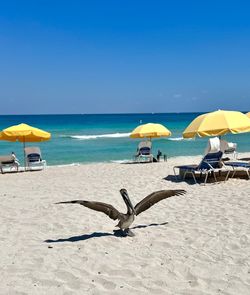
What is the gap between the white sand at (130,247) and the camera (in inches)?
156

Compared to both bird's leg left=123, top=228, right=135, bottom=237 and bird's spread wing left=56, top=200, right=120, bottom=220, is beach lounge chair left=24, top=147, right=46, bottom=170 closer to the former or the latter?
bird's leg left=123, top=228, right=135, bottom=237

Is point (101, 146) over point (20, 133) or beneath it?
beneath

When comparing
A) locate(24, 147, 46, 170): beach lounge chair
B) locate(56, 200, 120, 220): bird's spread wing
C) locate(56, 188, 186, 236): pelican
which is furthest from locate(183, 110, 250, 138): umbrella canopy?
locate(24, 147, 46, 170): beach lounge chair

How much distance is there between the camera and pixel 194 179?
10312 mm

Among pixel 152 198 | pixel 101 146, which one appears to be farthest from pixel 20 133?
pixel 101 146

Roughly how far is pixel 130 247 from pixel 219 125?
593cm

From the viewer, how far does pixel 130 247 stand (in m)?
5.10

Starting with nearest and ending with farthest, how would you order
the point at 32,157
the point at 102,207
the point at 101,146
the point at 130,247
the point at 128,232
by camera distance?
the point at 130,247
the point at 102,207
the point at 128,232
the point at 32,157
the point at 101,146

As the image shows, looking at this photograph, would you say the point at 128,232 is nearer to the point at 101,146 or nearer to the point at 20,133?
the point at 20,133

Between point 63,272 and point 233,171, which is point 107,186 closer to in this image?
point 233,171

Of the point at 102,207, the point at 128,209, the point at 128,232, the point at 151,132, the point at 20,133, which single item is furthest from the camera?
the point at 151,132

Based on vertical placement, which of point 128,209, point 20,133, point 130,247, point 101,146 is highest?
point 20,133

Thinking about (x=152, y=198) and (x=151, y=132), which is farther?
(x=151, y=132)

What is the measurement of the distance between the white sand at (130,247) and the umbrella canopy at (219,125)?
174 cm
